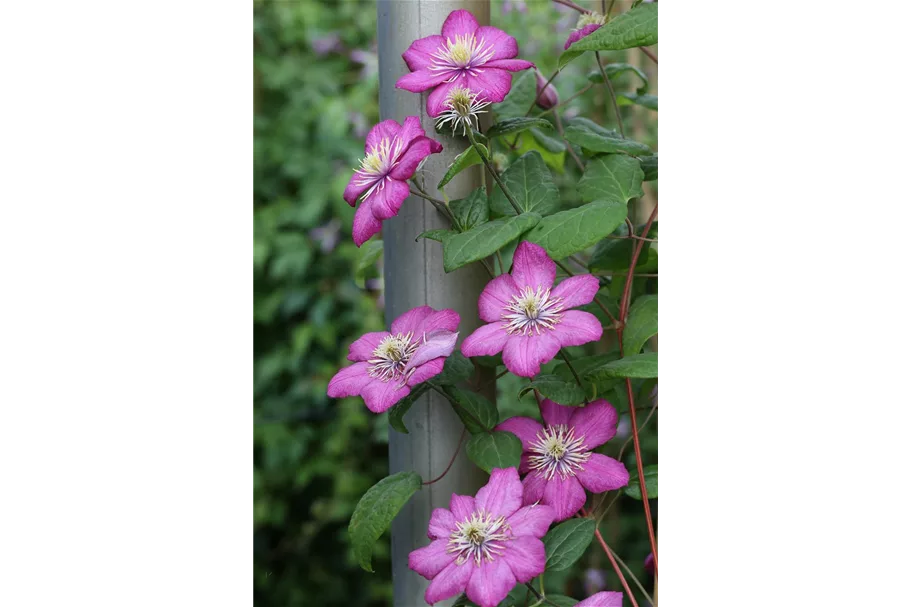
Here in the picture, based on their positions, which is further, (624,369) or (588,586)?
(588,586)

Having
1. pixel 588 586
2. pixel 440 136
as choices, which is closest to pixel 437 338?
pixel 440 136

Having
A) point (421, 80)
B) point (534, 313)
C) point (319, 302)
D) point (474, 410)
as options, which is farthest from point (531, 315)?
point (319, 302)

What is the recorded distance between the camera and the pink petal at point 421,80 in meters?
0.63

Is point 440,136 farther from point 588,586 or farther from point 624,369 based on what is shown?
point 588,586

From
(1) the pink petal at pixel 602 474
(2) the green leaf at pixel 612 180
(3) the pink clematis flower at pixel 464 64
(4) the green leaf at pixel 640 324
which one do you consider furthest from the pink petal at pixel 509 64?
(1) the pink petal at pixel 602 474

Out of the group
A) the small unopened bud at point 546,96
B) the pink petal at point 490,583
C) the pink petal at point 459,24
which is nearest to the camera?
the pink petal at point 490,583

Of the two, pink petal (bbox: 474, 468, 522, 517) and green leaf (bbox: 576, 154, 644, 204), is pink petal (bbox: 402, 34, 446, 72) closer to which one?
green leaf (bbox: 576, 154, 644, 204)

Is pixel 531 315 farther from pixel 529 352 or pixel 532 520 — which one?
pixel 532 520

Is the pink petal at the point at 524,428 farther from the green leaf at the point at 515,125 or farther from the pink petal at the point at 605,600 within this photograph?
the green leaf at the point at 515,125

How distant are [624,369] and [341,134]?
2.31ft

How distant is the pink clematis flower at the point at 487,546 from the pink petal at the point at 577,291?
14cm

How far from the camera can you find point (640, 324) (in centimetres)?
65

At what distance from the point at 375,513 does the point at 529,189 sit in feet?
0.98
